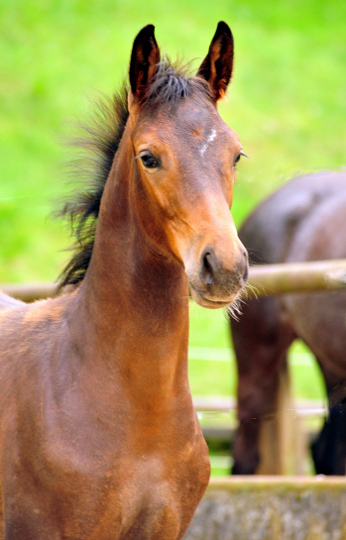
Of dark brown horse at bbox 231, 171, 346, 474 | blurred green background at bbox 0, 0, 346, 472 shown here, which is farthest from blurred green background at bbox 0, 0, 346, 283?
dark brown horse at bbox 231, 171, 346, 474

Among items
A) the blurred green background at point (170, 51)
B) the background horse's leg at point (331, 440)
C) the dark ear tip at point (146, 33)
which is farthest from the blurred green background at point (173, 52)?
the dark ear tip at point (146, 33)

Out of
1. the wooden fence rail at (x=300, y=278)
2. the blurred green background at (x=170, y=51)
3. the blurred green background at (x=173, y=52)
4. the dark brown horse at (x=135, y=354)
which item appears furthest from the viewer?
the blurred green background at (x=170, y=51)

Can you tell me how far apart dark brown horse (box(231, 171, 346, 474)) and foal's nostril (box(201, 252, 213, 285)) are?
289 cm

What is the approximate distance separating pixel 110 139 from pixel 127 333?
0.73 m

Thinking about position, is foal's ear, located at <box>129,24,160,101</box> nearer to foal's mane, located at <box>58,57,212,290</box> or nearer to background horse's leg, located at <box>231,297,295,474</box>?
foal's mane, located at <box>58,57,212,290</box>

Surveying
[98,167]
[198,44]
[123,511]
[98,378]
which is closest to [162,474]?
[123,511]

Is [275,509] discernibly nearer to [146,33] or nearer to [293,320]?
[293,320]

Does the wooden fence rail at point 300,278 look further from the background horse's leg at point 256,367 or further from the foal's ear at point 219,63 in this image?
the background horse's leg at point 256,367

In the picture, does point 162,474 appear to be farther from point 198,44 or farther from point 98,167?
point 198,44

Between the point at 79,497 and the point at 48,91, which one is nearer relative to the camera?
the point at 79,497

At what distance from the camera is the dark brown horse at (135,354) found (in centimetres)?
204

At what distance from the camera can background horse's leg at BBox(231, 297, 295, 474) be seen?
5.00 metres

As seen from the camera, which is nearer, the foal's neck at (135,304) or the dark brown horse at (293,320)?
the foal's neck at (135,304)

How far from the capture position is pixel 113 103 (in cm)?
253
